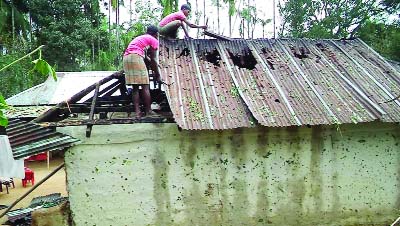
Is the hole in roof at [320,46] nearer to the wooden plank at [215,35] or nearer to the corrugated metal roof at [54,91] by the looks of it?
the wooden plank at [215,35]

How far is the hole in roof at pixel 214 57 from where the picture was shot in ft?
25.2

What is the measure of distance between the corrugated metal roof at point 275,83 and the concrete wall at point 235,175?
44 cm

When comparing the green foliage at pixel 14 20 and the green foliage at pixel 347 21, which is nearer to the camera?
→ the green foliage at pixel 347 21

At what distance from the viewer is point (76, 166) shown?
6422mm

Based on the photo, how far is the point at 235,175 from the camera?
22.1 feet

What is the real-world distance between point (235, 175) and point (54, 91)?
936 cm

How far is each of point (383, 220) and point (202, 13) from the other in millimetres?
26439

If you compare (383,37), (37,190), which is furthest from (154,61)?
(383,37)

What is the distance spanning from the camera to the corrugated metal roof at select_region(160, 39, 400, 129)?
21.0ft

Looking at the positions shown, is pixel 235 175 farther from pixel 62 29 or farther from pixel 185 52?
pixel 62 29

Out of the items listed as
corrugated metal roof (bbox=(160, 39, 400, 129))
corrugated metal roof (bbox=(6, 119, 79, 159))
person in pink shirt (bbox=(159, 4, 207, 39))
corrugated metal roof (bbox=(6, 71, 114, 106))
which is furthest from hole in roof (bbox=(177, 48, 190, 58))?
corrugated metal roof (bbox=(6, 71, 114, 106))

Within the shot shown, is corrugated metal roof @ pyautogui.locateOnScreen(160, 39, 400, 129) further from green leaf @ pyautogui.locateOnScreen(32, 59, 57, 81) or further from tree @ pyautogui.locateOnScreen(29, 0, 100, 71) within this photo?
tree @ pyautogui.locateOnScreen(29, 0, 100, 71)

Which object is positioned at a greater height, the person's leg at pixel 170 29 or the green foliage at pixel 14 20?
the green foliage at pixel 14 20

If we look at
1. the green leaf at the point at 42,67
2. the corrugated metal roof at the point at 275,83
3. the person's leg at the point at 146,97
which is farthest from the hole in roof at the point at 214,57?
the green leaf at the point at 42,67
